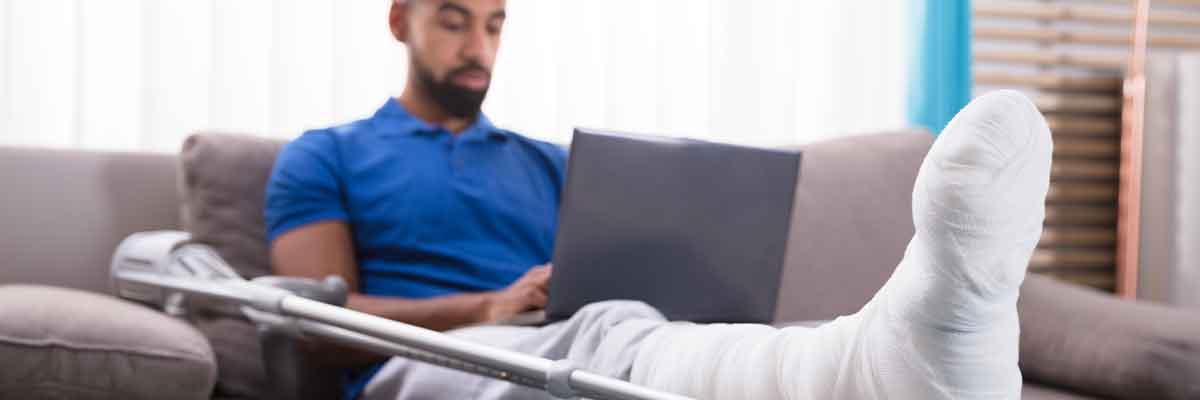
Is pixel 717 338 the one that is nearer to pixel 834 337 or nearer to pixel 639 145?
pixel 834 337

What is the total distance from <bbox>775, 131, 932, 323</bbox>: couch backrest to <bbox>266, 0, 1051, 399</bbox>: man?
41 cm

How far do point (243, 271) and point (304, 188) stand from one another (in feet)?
0.53

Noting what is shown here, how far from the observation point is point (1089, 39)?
11.5 ft

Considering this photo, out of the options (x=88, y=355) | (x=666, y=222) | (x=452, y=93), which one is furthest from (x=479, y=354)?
(x=452, y=93)

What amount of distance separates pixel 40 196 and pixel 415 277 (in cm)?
58

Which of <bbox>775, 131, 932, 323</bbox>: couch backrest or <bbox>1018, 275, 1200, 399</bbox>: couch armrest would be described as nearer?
<bbox>1018, 275, 1200, 399</bbox>: couch armrest

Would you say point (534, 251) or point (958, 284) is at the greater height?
point (958, 284)

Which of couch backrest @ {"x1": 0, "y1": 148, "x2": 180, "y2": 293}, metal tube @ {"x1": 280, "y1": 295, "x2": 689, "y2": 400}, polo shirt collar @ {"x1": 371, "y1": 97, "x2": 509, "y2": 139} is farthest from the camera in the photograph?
polo shirt collar @ {"x1": 371, "y1": 97, "x2": 509, "y2": 139}

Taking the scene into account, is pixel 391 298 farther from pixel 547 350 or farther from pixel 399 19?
pixel 399 19

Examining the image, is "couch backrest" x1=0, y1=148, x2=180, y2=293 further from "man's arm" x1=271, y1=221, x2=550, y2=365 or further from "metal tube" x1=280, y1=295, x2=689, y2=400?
"metal tube" x1=280, y1=295, x2=689, y2=400

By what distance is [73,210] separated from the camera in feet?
6.30

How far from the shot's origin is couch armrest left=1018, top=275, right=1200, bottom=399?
1.55m

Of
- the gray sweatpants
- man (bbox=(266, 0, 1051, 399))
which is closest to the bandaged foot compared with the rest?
man (bbox=(266, 0, 1051, 399))

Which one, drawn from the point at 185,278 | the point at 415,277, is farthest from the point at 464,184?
the point at 185,278
